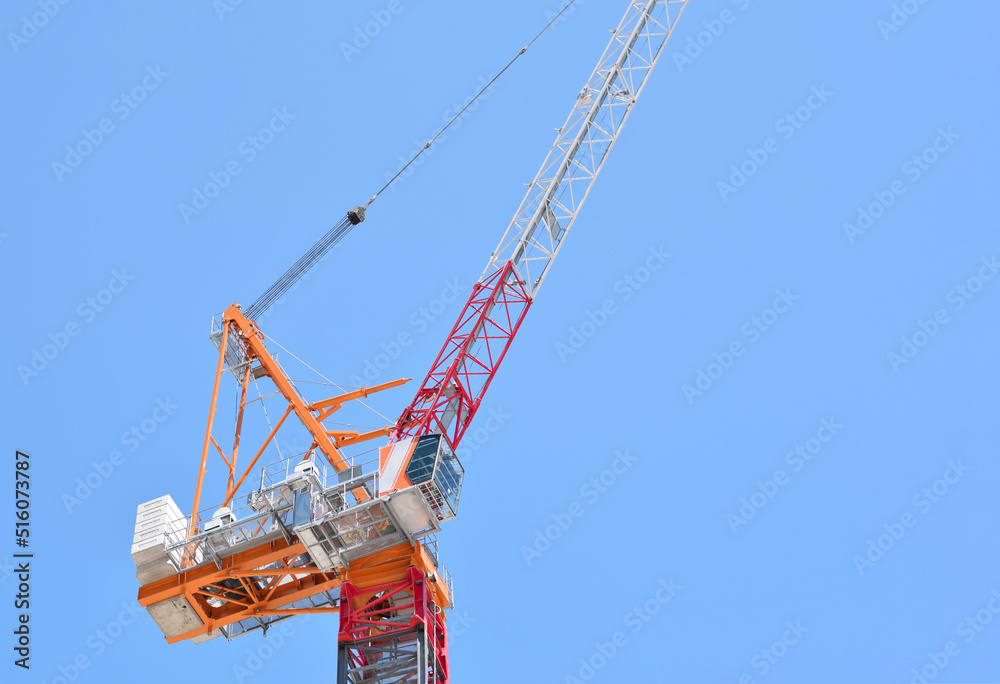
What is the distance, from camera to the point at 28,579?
55.3m

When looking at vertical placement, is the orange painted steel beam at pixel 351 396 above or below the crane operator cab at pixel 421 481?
above

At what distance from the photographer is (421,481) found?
5066 cm

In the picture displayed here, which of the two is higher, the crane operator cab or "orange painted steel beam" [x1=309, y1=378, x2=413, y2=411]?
"orange painted steel beam" [x1=309, y1=378, x2=413, y2=411]

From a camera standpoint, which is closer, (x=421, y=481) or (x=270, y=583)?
(x=421, y=481)

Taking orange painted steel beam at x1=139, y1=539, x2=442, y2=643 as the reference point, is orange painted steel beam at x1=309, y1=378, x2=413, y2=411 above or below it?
above

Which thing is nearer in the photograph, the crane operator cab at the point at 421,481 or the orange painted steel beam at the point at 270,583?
the crane operator cab at the point at 421,481

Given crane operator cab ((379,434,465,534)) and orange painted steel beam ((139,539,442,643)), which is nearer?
crane operator cab ((379,434,465,534))

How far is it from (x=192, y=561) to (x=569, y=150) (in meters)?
28.6

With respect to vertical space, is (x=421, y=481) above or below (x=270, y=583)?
below

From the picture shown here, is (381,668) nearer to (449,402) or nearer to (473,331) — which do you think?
(449,402)

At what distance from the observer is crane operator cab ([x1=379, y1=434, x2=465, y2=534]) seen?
50.6 metres

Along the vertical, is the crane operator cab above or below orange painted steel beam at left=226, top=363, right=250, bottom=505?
below

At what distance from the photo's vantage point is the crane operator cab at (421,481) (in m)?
50.6

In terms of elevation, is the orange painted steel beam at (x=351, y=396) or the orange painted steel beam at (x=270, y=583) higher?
the orange painted steel beam at (x=351, y=396)
